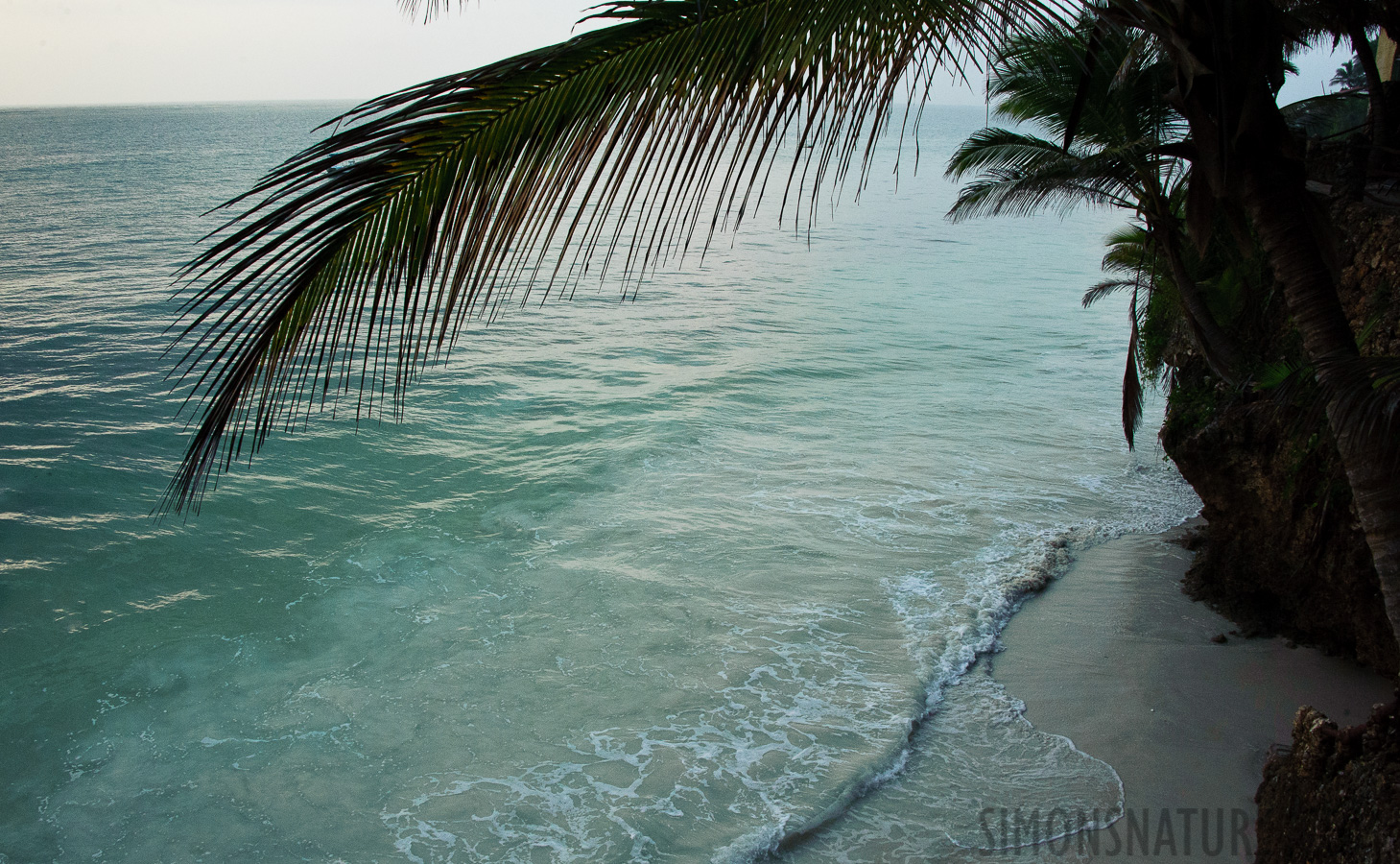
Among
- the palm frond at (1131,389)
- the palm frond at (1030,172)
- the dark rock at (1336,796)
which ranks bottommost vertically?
the dark rock at (1336,796)

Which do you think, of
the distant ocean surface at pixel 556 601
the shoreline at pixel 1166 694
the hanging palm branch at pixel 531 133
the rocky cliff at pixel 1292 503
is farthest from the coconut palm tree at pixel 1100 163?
the hanging palm branch at pixel 531 133

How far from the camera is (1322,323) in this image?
3.07 meters

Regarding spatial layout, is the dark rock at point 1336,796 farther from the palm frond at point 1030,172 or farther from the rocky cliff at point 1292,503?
the palm frond at point 1030,172

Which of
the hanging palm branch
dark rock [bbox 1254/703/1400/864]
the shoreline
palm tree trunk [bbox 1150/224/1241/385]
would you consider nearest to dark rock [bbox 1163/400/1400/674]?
the shoreline

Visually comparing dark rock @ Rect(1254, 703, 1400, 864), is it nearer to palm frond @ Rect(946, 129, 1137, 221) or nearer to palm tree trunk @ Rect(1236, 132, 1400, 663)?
palm tree trunk @ Rect(1236, 132, 1400, 663)

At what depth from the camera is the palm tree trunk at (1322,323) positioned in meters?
2.74

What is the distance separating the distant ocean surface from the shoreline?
299 millimetres

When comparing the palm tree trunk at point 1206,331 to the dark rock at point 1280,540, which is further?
the palm tree trunk at point 1206,331

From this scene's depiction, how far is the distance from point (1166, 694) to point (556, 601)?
5.18m

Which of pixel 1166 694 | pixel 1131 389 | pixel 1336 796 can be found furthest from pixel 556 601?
pixel 1131 389

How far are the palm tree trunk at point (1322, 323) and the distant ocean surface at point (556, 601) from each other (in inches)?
81.2

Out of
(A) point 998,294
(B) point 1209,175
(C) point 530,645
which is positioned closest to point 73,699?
(C) point 530,645

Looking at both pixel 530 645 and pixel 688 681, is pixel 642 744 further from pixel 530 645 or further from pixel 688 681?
pixel 530 645

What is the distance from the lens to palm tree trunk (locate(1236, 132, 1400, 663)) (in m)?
2.74
